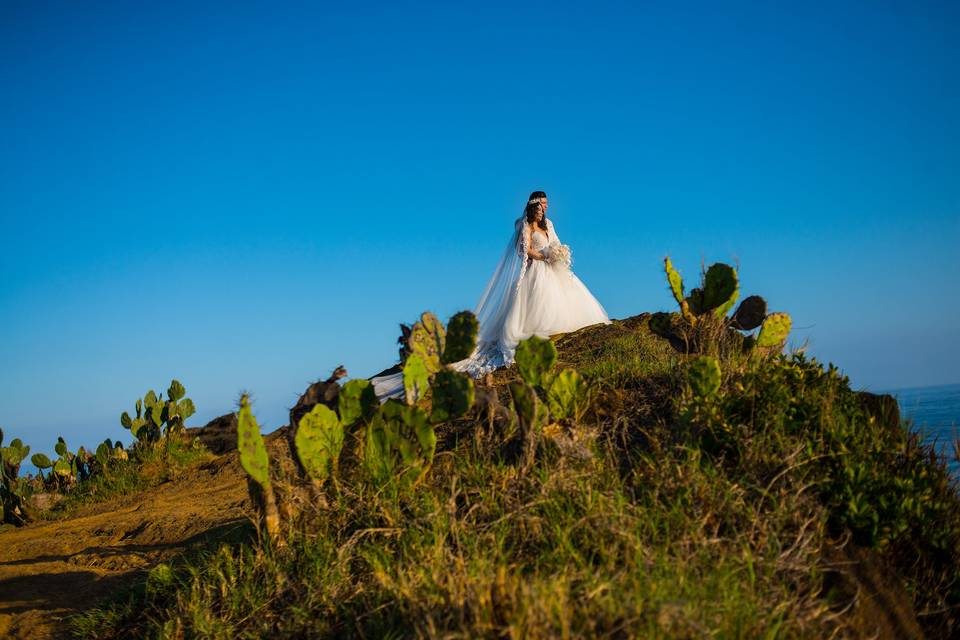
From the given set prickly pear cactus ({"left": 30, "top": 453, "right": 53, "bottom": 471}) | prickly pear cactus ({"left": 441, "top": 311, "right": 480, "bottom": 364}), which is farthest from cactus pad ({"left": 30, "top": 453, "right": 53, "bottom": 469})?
prickly pear cactus ({"left": 441, "top": 311, "right": 480, "bottom": 364})

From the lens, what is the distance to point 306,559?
3.86m

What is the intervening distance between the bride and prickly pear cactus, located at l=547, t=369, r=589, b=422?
5.23 m

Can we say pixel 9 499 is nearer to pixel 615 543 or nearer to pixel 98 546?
pixel 98 546

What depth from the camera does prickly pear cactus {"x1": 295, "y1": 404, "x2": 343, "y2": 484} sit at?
4.05 m

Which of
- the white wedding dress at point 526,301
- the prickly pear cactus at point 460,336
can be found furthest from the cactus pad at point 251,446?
the white wedding dress at point 526,301

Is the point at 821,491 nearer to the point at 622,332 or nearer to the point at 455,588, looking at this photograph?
the point at 455,588

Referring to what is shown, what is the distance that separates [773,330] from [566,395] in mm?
2047

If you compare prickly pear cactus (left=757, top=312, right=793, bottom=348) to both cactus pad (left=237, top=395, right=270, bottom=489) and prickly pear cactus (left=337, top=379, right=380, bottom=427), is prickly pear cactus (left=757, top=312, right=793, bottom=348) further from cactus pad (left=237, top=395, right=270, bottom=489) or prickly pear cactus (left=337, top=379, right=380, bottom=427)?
cactus pad (left=237, top=395, right=270, bottom=489)

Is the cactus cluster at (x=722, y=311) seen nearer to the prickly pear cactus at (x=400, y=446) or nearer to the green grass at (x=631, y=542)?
the green grass at (x=631, y=542)

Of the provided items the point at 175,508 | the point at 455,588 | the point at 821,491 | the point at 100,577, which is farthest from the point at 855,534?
the point at 175,508

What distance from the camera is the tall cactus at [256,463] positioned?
3783mm

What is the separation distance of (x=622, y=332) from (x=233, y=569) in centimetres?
674

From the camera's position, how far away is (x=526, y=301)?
33.5 feet

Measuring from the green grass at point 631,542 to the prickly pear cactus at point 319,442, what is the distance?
164 mm
